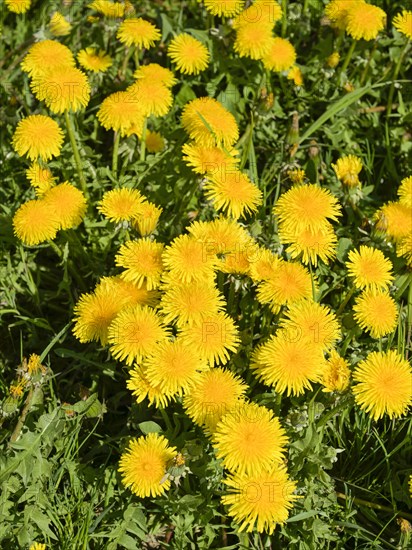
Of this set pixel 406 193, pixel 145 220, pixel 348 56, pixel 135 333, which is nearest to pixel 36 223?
pixel 145 220

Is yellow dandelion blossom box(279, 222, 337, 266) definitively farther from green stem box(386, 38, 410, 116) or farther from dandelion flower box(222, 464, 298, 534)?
green stem box(386, 38, 410, 116)

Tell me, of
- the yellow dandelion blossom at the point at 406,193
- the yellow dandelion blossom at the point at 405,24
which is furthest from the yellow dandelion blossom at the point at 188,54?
the yellow dandelion blossom at the point at 406,193

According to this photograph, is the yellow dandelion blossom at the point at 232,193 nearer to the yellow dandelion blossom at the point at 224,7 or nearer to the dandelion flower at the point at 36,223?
the dandelion flower at the point at 36,223

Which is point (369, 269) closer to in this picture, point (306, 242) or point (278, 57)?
point (306, 242)

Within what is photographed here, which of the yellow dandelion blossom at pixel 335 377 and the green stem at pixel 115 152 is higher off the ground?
the green stem at pixel 115 152

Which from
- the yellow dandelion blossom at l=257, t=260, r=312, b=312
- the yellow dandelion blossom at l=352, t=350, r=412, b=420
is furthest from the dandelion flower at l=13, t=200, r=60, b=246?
the yellow dandelion blossom at l=352, t=350, r=412, b=420
